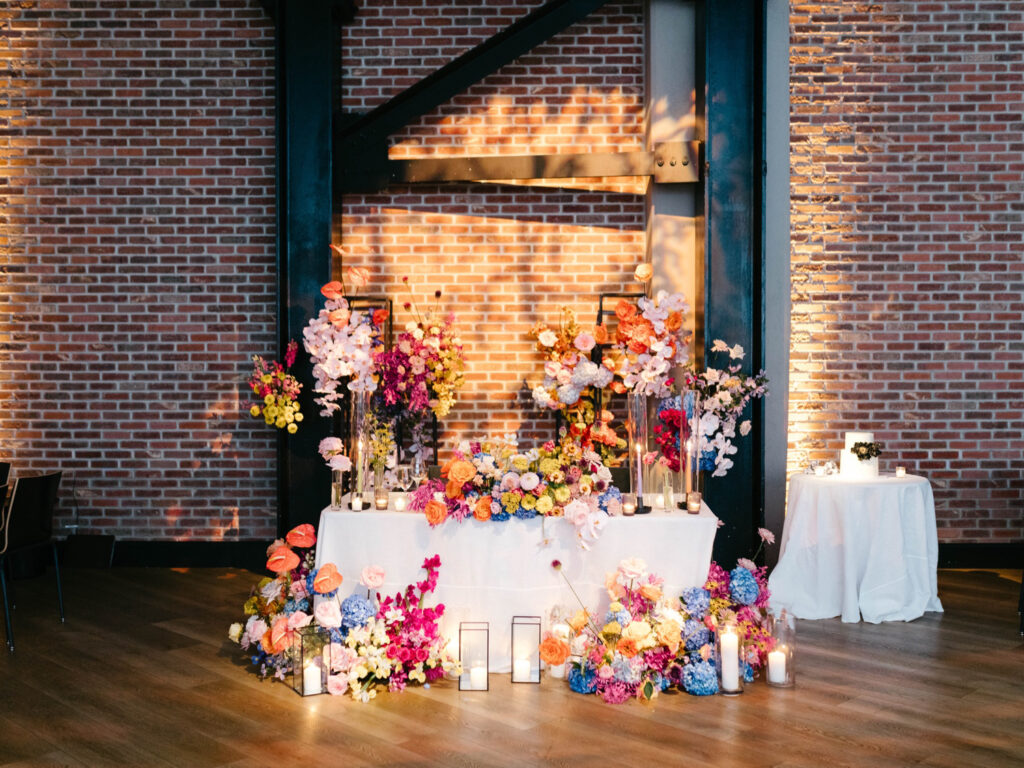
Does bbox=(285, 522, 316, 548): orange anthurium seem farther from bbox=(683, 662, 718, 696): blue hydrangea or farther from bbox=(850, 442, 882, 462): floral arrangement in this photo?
bbox=(850, 442, 882, 462): floral arrangement

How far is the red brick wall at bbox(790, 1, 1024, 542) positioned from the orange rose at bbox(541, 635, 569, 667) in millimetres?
2742

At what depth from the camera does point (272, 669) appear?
3.71m

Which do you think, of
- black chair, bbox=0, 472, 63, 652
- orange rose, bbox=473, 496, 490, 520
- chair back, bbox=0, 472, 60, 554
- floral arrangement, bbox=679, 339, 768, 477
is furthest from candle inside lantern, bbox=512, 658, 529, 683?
chair back, bbox=0, 472, 60, 554

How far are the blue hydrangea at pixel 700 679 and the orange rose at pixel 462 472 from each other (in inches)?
44.0

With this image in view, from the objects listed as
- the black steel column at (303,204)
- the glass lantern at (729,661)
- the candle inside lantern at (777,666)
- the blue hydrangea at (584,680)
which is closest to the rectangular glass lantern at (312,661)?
the blue hydrangea at (584,680)

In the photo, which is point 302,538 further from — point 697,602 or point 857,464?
point 857,464

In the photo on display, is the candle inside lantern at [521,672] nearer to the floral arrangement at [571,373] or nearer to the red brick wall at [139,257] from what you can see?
the floral arrangement at [571,373]

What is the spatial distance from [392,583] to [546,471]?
783 millimetres

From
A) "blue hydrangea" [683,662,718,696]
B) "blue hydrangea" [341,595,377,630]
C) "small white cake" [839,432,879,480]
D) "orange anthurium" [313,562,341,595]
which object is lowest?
"blue hydrangea" [683,662,718,696]

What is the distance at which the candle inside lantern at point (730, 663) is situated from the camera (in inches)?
135

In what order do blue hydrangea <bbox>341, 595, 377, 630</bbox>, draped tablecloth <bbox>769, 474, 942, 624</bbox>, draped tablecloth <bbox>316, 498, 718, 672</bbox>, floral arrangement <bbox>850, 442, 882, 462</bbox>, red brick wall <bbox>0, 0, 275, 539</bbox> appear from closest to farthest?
blue hydrangea <bbox>341, 595, 377, 630</bbox> → draped tablecloth <bbox>316, 498, 718, 672</bbox> → draped tablecloth <bbox>769, 474, 942, 624</bbox> → floral arrangement <bbox>850, 442, 882, 462</bbox> → red brick wall <bbox>0, 0, 275, 539</bbox>

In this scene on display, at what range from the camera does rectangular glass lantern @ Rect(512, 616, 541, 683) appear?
11.8 ft

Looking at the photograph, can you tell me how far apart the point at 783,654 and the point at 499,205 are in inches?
128

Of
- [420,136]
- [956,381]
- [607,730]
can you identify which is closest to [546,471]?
[607,730]
